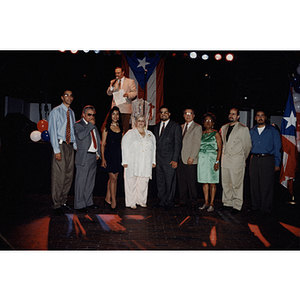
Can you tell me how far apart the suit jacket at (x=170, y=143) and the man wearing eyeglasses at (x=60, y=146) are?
5.27ft

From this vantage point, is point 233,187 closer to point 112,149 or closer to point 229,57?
point 112,149

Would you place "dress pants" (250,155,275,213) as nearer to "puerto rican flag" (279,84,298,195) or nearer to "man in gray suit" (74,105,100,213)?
"puerto rican flag" (279,84,298,195)

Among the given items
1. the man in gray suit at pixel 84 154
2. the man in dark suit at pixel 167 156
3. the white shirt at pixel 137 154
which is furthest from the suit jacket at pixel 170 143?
the man in gray suit at pixel 84 154

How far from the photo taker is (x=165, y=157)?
5.23m

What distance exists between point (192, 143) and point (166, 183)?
0.88 metres

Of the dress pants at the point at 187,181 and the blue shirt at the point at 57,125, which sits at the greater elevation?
the blue shirt at the point at 57,125

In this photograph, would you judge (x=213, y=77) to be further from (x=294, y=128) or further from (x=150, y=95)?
(x=294, y=128)

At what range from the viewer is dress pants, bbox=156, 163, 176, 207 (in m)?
5.22

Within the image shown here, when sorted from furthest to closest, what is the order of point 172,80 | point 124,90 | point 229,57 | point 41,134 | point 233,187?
point 172,80, point 229,57, point 124,90, point 41,134, point 233,187

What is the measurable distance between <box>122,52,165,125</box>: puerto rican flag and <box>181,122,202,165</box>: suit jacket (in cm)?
264

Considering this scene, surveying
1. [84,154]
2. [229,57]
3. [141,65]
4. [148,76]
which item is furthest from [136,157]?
[229,57]

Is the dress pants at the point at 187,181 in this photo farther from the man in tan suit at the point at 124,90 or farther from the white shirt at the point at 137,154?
the man in tan suit at the point at 124,90

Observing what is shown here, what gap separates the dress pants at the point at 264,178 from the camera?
4.97m

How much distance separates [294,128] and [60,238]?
4.67 m
